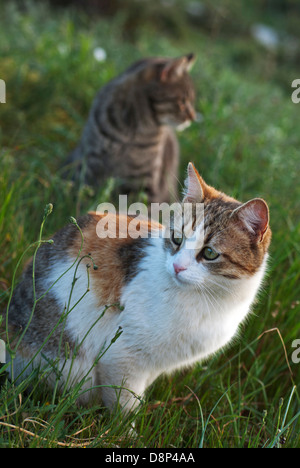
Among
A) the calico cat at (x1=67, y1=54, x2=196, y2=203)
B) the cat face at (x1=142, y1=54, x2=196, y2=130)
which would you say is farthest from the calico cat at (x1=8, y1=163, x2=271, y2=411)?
the cat face at (x1=142, y1=54, x2=196, y2=130)

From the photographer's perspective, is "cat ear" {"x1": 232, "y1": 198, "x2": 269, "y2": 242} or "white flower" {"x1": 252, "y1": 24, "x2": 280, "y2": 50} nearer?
"cat ear" {"x1": 232, "y1": 198, "x2": 269, "y2": 242}

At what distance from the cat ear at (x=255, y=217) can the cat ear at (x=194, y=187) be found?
22cm

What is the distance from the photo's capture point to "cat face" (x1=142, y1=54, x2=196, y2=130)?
13.7ft

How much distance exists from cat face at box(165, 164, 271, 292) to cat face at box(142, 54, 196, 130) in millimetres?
2257

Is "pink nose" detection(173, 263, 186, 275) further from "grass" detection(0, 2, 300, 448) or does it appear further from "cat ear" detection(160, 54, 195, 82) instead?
"cat ear" detection(160, 54, 195, 82)

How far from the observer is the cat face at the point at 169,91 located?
417 centimetres

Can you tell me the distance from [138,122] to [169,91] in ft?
1.16

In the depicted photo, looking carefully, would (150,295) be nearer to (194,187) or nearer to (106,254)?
(106,254)

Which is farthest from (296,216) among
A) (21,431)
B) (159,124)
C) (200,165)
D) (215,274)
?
(21,431)

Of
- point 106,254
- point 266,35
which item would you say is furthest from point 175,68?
point 266,35

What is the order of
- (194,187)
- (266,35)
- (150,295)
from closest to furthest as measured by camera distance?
(150,295) → (194,187) → (266,35)

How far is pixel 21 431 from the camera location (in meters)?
1.77

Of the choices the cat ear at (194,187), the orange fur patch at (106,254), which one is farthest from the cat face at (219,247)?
the orange fur patch at (106,254)

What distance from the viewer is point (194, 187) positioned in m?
2.24
